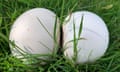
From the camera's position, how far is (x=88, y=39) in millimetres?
1438

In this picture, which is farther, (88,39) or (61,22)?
(61,22)

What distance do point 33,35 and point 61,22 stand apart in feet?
0.55

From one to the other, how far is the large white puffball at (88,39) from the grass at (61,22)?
5 cm

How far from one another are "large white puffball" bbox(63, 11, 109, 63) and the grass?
0.05 meters

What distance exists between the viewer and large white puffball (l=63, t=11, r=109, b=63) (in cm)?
144

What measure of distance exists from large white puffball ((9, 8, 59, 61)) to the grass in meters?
0.06

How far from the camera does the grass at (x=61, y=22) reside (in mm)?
1505

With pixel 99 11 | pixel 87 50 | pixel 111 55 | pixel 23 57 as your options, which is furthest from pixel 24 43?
pixel 99 11

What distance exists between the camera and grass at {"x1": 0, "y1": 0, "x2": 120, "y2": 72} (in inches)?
59.2

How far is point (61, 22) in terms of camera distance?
1553 millimetres

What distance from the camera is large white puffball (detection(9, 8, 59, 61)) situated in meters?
1.46

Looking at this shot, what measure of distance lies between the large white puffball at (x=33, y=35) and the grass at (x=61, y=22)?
56 millimetres

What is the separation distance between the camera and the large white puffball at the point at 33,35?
1.46 m

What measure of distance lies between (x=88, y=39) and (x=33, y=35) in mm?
246
